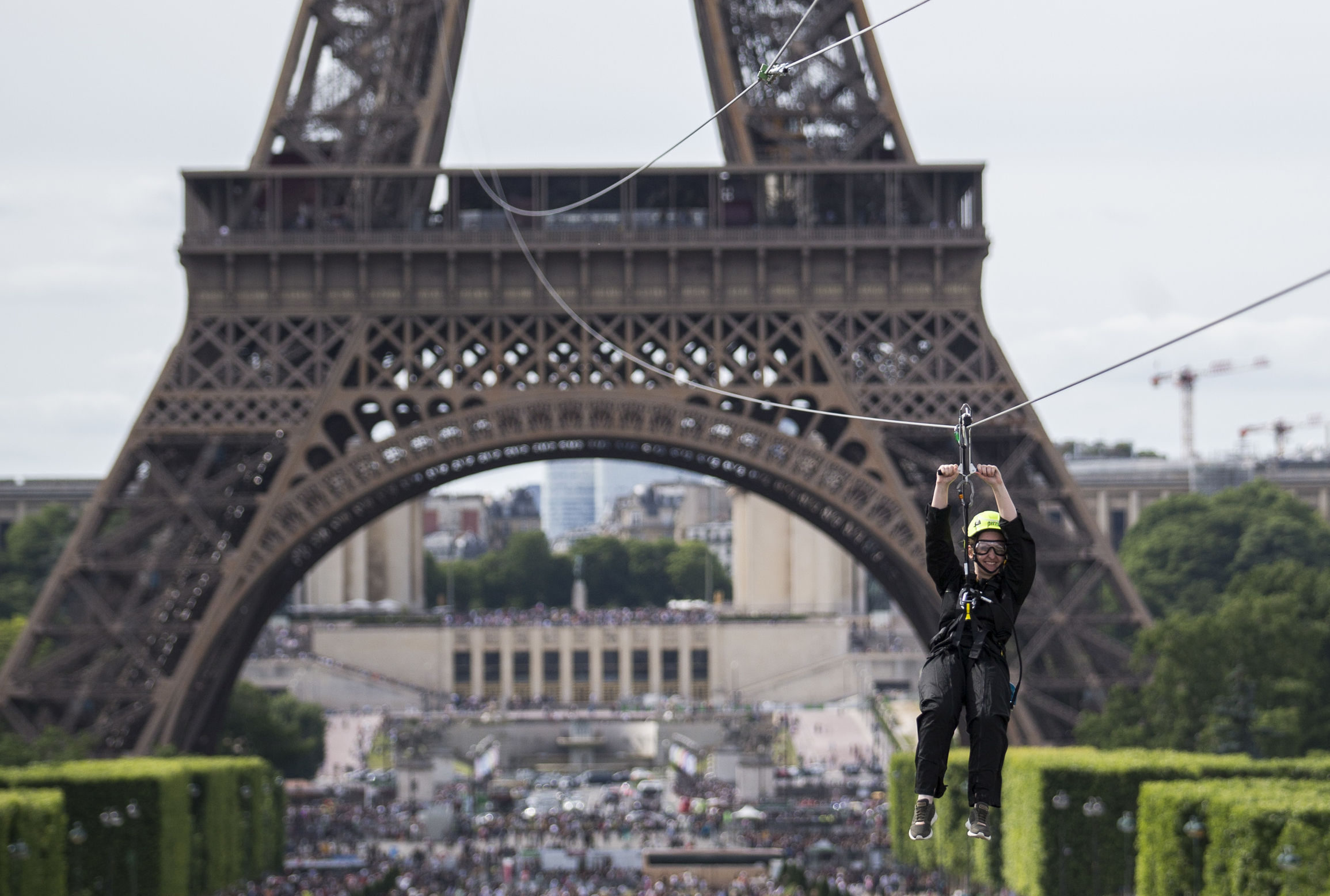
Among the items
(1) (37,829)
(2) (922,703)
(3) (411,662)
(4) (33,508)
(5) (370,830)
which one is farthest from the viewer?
(4) (33,508)

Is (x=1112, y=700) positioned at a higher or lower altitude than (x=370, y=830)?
higher

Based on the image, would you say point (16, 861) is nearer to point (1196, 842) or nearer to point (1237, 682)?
point (1196, 842)

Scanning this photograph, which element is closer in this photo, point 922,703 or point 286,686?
point 922,703

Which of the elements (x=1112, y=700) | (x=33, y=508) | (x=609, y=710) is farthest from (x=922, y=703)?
(x=33, y=508)

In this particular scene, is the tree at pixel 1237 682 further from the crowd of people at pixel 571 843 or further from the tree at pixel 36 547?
the tree at pixel 36 547

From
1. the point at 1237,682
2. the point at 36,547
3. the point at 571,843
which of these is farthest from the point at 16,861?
the point at 36,547

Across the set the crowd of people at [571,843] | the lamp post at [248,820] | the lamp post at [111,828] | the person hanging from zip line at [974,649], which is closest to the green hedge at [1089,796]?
the crowd of people at [571,843]

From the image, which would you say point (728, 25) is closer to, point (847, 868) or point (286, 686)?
point (847, 868)

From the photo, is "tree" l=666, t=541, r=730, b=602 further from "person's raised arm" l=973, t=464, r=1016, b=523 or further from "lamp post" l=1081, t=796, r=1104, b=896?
"person's raised arm" l=973, t=464, r=1016, b=523
